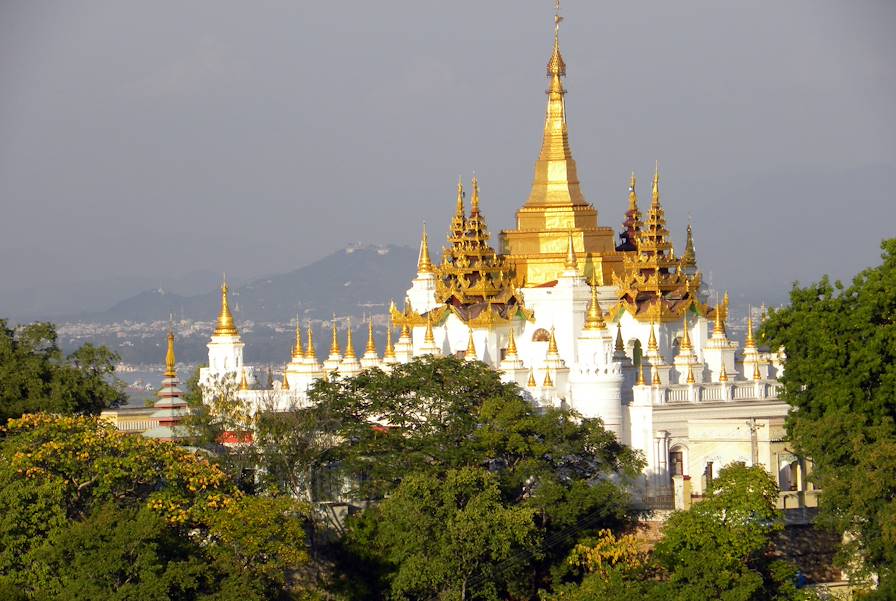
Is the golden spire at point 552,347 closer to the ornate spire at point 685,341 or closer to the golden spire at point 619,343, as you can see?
the golden spire at point 619,343

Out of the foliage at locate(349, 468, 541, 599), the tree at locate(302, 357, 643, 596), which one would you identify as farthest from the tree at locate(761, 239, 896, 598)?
the foliage at locate(349, 468, 541, 599)

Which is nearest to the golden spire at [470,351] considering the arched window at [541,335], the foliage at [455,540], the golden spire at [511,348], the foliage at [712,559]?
the golden spire at [511,348]

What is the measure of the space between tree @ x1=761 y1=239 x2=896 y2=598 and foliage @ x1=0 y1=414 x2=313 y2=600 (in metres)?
9.15

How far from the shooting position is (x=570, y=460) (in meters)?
54.6

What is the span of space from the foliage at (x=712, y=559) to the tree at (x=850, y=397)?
1.42 meters

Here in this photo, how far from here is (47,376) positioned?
6284 cm

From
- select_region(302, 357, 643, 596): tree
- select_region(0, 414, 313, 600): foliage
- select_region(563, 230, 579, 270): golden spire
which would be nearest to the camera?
select_region(0, 414, 313, 600): foliage

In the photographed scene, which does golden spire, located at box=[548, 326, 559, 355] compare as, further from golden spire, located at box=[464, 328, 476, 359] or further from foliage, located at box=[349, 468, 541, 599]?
foliage, located at box=[349, 468, 541, 599]

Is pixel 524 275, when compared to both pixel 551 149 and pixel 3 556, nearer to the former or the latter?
pixel 551 149

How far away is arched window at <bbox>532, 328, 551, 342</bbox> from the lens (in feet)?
226

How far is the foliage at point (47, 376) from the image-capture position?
200ft

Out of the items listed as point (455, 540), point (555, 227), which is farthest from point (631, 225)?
point (455, 540)

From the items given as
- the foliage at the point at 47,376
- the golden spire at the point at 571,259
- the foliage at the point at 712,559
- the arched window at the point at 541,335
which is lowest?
the foliage at the point at 712,559

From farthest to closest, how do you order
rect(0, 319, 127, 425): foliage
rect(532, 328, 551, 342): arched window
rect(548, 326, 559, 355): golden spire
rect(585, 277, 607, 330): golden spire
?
rect(532, 328, 551, 342): arched window → rect(548, 326, 559, 355): golden spire → rect(585, 277, 607, 330): golden spire → rect(0, 319, 127, 425): foliage
